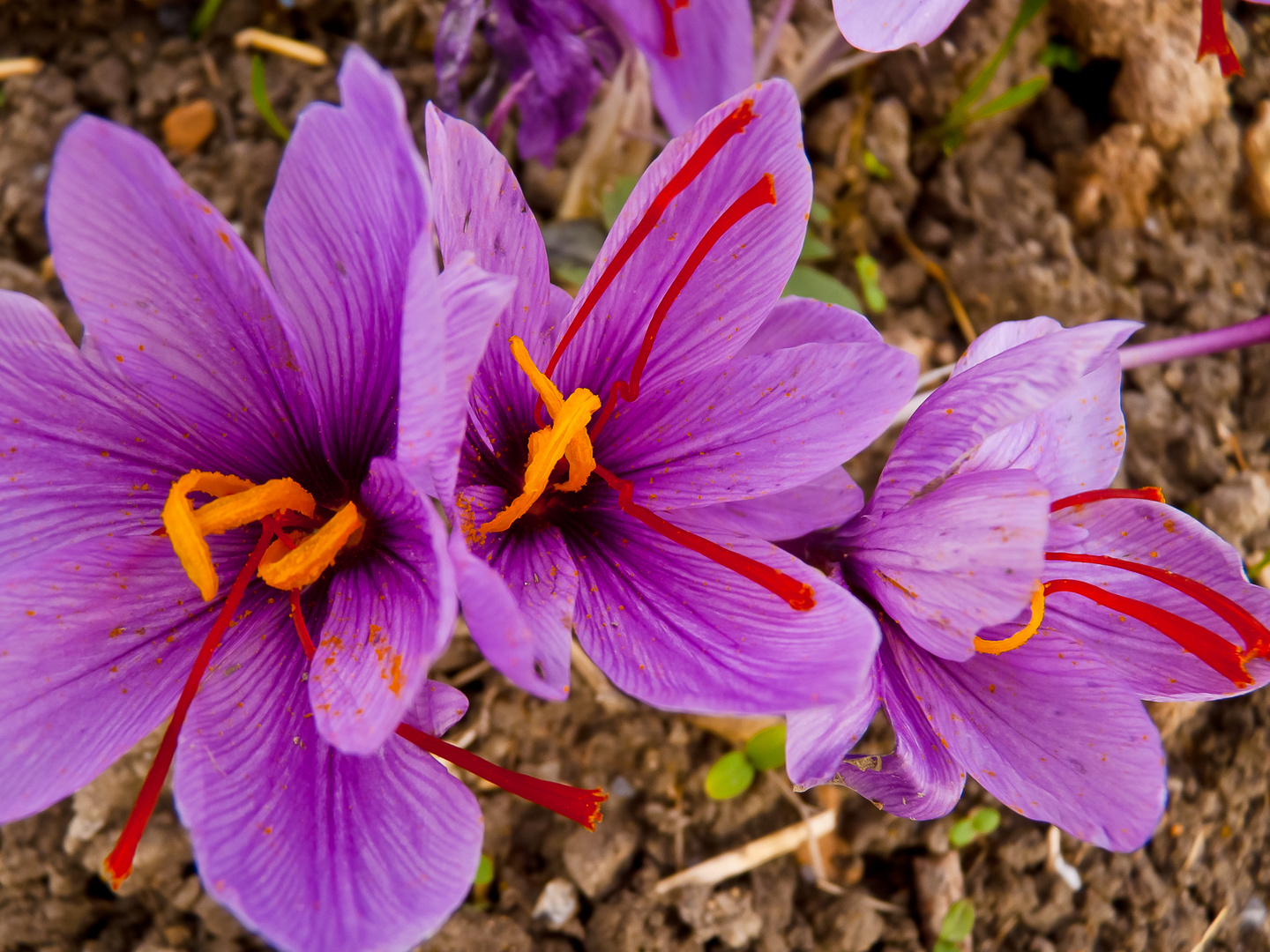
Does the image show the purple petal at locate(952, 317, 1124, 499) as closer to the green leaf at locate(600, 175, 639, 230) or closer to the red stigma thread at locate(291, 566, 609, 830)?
the red stigma thread at locate(291, 566, 609, 830)

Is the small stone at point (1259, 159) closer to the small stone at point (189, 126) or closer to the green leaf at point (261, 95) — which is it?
the green leaf at point (261, 95)

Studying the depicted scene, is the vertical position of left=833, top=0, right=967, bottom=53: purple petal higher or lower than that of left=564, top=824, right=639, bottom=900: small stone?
higher

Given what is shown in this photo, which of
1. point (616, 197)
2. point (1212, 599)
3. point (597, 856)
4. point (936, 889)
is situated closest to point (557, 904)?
point (597, 856)

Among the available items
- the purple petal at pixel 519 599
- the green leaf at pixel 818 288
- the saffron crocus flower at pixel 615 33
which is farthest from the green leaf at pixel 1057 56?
the purple petal at pixel 519 599

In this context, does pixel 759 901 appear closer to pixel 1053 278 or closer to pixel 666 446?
pixel 666 446

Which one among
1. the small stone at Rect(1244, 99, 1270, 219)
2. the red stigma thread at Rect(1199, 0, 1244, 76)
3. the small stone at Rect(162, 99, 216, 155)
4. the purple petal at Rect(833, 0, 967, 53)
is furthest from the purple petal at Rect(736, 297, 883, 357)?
the small stone at Rect(1244, 99, 1270, 219)

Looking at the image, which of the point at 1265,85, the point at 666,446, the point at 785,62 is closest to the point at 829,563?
the point at 666,446

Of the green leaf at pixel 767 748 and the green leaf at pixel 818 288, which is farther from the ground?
the green leaf at pixel 818 288
